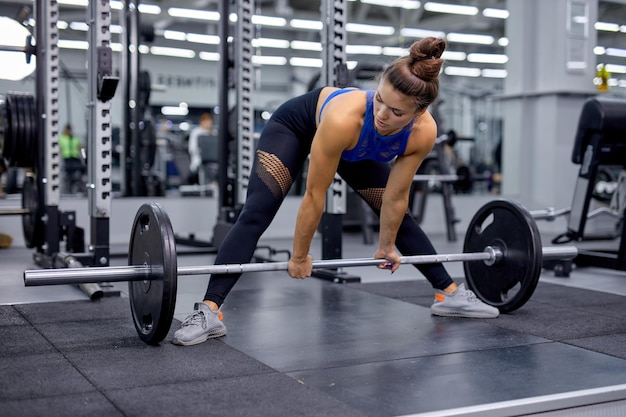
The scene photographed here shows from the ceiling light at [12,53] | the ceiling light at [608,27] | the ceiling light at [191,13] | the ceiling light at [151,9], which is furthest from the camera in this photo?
the ceiling light at [608,27]

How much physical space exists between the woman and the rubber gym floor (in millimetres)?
259

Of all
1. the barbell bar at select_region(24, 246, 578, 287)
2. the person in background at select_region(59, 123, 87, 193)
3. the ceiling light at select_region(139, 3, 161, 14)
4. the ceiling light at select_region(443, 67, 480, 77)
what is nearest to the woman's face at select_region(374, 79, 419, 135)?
the barbell bar at select_region(24, 246, 578, 287)

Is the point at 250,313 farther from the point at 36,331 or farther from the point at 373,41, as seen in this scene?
the point at 373,41

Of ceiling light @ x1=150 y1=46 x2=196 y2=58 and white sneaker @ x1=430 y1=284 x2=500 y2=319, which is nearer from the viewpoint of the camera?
white sneaker @ x1=430 y1=284 x2=500 y2=319

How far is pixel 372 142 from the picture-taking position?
6.87 feet

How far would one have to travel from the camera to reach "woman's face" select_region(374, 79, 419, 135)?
6.12 ft

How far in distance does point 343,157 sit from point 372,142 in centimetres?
20

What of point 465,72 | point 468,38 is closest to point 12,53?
point 468,38

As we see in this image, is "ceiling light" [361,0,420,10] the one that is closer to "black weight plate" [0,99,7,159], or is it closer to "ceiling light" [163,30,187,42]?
"ceiling light" [163,30,187,42]

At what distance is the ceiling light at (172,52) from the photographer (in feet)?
39.9

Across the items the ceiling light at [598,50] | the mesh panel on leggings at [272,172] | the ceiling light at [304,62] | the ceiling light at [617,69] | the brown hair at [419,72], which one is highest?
the ceiling light at [304,62]

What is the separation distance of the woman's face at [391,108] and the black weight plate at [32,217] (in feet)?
8.16

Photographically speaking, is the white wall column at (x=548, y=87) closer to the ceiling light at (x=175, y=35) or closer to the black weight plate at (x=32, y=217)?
the black weight plate at (x=32, y=217)

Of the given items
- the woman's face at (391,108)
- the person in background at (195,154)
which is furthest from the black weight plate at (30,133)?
the person in background at (195,154)
